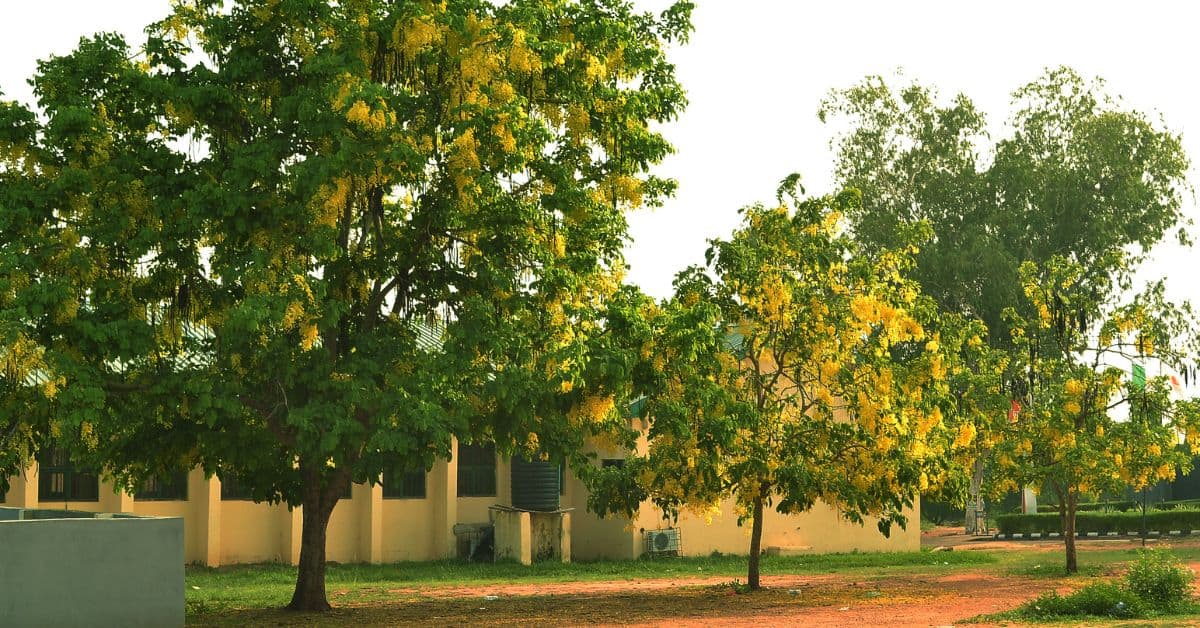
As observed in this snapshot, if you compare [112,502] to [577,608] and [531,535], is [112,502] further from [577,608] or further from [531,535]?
[577,608]

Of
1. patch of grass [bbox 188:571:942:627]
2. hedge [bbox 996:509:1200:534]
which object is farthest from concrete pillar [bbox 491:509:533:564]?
hedge [bbox 996:509:1200:534]

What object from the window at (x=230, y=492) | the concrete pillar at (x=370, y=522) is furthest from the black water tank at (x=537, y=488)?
the window at (x=230, y=492)

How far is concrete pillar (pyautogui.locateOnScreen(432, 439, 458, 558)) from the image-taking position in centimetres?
3372

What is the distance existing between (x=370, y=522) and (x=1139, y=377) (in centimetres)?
1700

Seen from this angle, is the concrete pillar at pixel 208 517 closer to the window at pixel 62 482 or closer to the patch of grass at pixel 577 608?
the window at pixel 62 482

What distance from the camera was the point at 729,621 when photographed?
62.5ft

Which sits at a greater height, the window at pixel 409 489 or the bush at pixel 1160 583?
the window at pixel 409 489

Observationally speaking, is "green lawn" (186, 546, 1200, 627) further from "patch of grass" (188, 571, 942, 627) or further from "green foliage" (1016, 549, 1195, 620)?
"green foliage" (1016, 549, 1195, 620)

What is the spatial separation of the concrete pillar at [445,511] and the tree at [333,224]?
14061 mm

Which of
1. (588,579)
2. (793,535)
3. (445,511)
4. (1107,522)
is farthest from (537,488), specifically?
(1107,522)

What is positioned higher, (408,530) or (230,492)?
(230,492)

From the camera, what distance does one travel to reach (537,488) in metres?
35.1

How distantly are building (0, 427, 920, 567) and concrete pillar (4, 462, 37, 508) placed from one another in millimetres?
20

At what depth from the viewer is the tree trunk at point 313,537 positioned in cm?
2084
